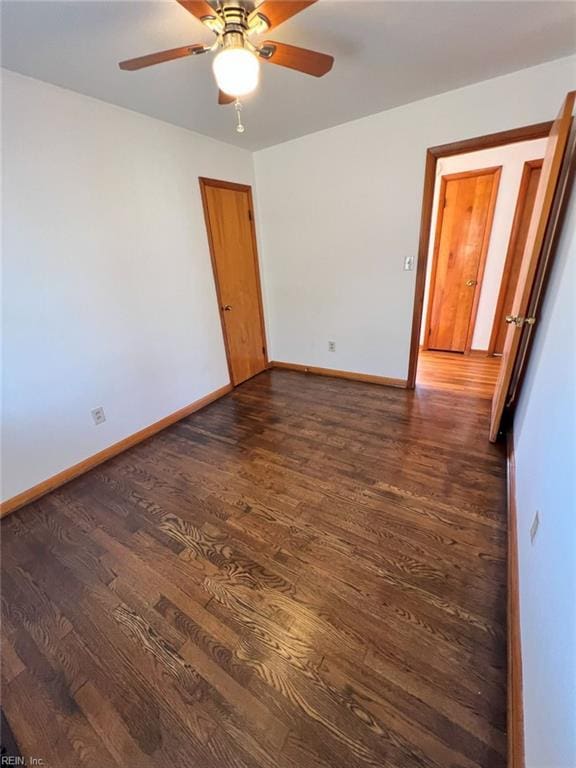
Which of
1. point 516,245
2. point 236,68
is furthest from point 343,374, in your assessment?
point 236,68

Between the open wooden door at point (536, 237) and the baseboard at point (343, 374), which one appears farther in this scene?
the baseboard at point (343, 374)

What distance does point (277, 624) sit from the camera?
1.30 metres

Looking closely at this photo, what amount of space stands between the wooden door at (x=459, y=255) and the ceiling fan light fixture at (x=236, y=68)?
3266 millimetres

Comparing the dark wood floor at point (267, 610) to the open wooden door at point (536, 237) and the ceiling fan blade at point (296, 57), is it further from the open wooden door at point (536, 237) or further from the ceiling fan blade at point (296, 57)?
the ceiling fan blade at point (296, 57)

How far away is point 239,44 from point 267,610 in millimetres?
2351

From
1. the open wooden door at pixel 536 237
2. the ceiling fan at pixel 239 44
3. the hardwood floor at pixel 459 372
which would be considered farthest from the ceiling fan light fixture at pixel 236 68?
the hardwood floor at pixel 459 372

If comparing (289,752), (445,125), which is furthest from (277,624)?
(445,125)

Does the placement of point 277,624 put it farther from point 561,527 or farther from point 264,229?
point 264,229

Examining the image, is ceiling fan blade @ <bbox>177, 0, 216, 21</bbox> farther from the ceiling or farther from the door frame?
the door frame

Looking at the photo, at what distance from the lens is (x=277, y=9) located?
1214 millimetres

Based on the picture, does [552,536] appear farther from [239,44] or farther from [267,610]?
[239,44]

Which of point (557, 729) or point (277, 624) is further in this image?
point (277, 624)

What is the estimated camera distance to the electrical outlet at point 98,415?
236 centimetres

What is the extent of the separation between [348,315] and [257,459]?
1850mm
